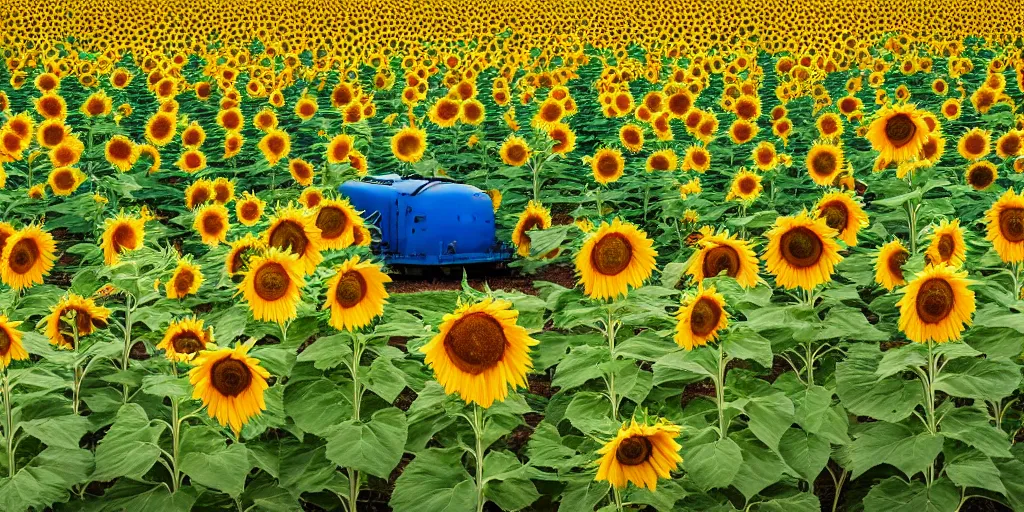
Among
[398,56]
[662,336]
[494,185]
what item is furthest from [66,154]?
[398,56]

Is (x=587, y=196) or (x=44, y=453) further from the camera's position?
(x=587, y=196)

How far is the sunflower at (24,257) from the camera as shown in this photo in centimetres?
Answer: 479

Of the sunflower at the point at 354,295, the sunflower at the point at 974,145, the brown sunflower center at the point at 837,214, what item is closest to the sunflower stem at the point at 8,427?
the sunflower at the point at 354,295

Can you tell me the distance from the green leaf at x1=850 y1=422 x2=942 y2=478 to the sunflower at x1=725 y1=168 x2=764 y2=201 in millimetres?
3859

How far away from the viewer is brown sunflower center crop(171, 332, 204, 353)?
166 inches

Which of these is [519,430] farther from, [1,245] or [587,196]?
[587,196]

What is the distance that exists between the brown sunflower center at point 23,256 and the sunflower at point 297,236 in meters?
1.17

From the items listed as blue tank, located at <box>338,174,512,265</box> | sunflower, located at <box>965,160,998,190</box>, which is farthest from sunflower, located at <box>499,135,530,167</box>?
sunflower, located at <box>965,160,998,190</box>

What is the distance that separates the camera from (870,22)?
28141mm

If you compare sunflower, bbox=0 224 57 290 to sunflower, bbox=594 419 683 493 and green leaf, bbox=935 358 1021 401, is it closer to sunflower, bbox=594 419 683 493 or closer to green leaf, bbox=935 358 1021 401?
sunflower, bbox=594 419 683 493

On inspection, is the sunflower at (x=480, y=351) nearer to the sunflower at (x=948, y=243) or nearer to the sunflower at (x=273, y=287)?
the sunflower at (x=273, y=287)

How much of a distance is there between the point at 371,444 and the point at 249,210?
3.03 m

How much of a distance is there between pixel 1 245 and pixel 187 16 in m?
23.0

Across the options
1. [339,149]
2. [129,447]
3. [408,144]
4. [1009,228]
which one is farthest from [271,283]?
[408,144]
